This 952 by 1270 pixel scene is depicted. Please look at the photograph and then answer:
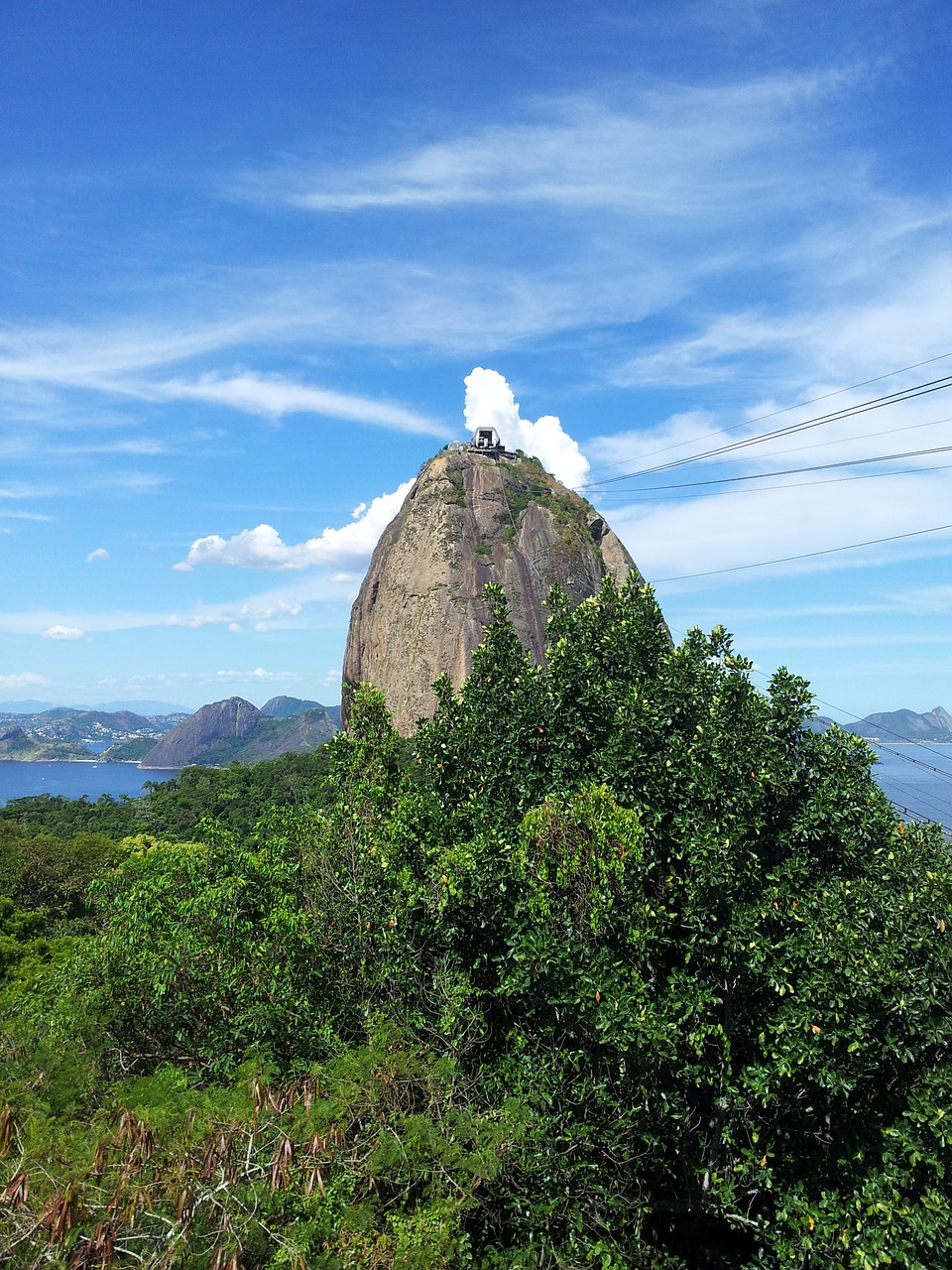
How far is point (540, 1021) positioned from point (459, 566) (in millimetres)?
33613

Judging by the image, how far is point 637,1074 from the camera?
6.99 m

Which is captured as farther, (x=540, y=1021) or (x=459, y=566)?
(x=459, y=566)

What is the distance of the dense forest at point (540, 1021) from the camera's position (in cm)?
588

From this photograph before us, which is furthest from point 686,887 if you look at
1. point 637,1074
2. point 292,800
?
point 292,800

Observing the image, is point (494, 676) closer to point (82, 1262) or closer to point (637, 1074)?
point (637, 1074)

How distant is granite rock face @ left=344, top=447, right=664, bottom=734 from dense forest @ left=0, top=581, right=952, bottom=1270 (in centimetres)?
2677

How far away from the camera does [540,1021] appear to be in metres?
8.01

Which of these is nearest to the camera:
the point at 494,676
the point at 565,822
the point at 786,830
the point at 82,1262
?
the point at 82,1262

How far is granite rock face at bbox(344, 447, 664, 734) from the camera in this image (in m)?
38.9

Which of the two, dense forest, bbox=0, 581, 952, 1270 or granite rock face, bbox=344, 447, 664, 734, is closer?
dense forest, bbox=0, 581, 952, 1270

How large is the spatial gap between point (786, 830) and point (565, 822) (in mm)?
2763

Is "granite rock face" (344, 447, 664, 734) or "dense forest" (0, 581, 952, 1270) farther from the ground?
"granite rock face" (344, 447, 664, 734)

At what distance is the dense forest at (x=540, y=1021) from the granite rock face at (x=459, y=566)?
26768mm

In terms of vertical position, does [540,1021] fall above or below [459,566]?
below
